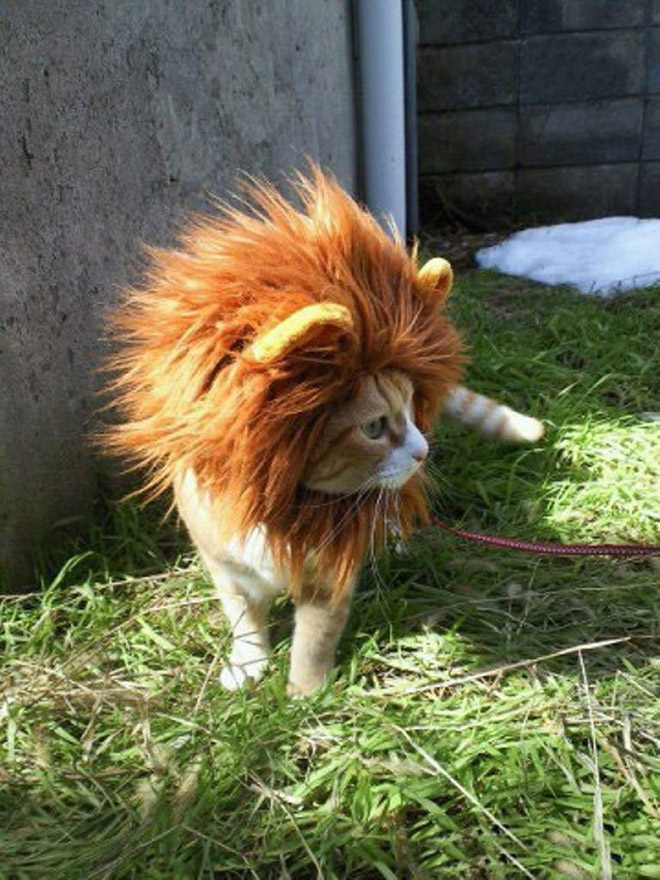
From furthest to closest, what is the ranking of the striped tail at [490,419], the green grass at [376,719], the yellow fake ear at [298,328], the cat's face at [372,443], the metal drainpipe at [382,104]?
the metal drainpipe at [382,104]
the striped tail at [490,419]
the green grass at [376,719]
the cat's face at [372,443]
the yellow fake ear at [298,328]

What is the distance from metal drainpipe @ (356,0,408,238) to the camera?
3012 mm

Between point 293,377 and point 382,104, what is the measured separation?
246 centimetres

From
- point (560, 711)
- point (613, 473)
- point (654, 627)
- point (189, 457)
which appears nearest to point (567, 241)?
point (613, 473)

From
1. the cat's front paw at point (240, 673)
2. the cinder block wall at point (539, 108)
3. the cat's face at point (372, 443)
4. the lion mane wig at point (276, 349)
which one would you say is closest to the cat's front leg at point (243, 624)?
the cat's front paw at point (240, 673)

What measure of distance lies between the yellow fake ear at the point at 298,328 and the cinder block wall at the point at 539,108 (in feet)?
10.9

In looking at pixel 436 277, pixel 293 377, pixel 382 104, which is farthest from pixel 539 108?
pixel 293 377

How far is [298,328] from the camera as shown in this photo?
0.94 m

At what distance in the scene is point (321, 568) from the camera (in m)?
1.27

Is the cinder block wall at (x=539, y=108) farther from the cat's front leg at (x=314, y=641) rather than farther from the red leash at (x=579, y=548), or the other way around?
the cat's front leg at (x=314, y=641)

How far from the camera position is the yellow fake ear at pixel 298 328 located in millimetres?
940

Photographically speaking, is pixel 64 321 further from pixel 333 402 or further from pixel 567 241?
pixel 567 241

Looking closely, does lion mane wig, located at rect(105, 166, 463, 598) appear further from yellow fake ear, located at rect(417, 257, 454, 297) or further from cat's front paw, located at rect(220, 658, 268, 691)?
cat's front paw, located at rect(220, 658, 268, 691)

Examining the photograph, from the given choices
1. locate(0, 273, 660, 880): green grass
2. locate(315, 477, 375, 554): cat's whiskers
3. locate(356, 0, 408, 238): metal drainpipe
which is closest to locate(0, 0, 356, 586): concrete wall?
locate(0, 273, 660, 880): green grass

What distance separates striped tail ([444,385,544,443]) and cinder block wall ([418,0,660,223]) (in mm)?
2312
